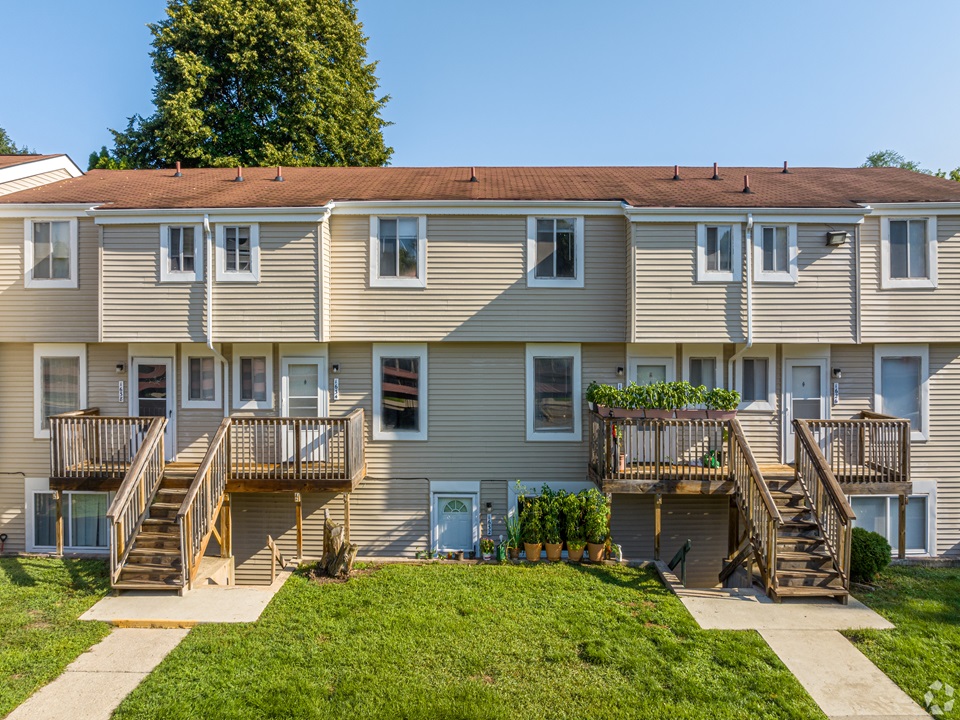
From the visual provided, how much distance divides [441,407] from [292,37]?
56.5ft

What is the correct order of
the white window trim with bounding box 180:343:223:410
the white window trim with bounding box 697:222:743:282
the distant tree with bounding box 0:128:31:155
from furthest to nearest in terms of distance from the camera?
the distant tree with bounding box 0:128:31:155 < the white window trim with bounding box 180:343:223:410 < the white window trim with bounding box 697:222:743:282

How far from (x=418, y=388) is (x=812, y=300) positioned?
24.7 feet

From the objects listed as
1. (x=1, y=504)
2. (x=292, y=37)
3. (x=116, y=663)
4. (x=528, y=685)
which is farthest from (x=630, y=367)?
(x=292, y=37)

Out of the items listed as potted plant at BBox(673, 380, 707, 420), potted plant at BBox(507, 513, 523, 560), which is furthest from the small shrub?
potted plant at BBox(507, 513, 523, 560)

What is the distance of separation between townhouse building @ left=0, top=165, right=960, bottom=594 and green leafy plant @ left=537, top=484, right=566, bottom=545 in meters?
0.87

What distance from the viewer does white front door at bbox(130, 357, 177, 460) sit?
36.3 ft

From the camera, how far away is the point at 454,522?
10.9 m

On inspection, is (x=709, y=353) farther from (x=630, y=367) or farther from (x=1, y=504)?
(x=1, y=504)

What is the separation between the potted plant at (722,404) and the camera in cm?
952

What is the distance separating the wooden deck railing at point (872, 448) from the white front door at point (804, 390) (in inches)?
28.2

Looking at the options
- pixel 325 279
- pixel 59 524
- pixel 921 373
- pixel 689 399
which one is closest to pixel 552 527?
pixel 689 399

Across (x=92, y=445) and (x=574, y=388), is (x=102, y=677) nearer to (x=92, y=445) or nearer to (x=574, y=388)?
(x=92, y=445)

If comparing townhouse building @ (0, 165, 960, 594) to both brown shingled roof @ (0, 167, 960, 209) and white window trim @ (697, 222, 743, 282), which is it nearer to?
white window trim @ (697, 222, 743, 282)

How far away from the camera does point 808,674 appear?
20.7ft
